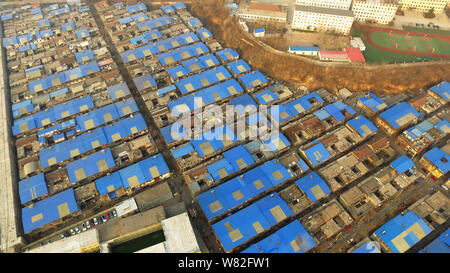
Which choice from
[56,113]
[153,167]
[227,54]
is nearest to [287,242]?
[153,167]

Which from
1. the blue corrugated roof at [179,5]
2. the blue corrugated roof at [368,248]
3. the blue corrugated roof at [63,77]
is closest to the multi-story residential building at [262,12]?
the blue corrugated roof at [179,5]

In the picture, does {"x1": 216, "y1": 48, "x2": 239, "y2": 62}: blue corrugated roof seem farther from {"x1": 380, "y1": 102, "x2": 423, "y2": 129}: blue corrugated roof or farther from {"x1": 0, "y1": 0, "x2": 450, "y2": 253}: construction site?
{"x1": 380, "y1": 102, "x2": 423, "y2": 129}: blue corrugated roof

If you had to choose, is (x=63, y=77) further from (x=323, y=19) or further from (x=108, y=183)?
(x=323, y=19)

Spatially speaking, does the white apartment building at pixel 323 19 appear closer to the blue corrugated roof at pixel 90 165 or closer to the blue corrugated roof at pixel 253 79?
the blue corrugated roof at pixel 253 79

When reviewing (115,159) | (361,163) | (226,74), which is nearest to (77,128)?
(115,159)

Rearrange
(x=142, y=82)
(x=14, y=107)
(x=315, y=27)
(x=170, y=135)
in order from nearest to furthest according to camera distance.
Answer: (x=170, y=135)
(x=14, y=107)
(x=142, y=82)
(x=315, y=27)

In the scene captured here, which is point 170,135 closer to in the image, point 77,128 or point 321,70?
point 77,128

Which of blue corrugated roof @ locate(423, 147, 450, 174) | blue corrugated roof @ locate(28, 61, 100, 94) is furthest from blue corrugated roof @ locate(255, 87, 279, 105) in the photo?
blue corrugated roof @ locate(28, 61, 100, 94)
